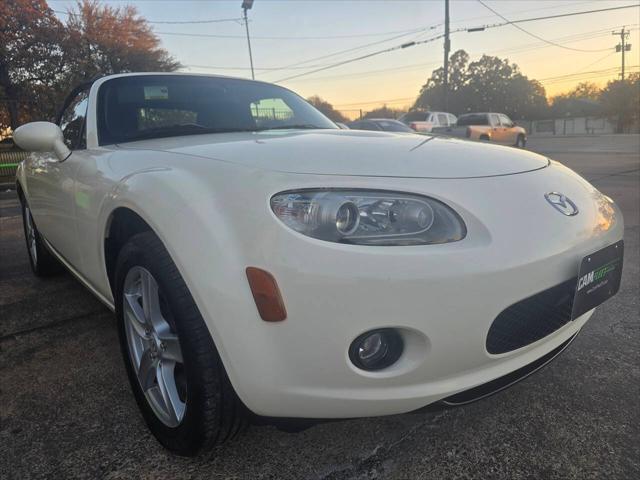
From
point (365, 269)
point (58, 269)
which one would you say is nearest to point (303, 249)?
point (365, 269)

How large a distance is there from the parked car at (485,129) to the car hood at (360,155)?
57.2 ft

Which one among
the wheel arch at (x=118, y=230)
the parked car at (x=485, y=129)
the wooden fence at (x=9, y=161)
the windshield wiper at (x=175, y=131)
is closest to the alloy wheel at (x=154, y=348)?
the wheel arch at (x=118, y=230)

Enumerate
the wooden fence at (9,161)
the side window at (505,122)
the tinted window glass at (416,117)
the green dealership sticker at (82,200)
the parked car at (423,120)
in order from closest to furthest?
1. the green dealership sticker at (82,200)
2. the wooden fence at (9,161)
3. the parked car at (423,120)
4. the tinted window glass at (416,117)
5. the side window at (505,122)

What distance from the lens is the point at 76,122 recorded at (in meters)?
2.84

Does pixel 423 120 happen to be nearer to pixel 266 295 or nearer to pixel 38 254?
pixel 38 254

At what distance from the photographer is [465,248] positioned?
4.32 feet

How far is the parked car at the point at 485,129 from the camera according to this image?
1908 centimetres

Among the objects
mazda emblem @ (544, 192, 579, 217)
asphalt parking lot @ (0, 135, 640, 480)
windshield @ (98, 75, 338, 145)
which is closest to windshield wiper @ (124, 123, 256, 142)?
windshield @ (98, 75, 338, 145)

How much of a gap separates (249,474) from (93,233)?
1158mm

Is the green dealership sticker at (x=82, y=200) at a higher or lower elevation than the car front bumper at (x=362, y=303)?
higher

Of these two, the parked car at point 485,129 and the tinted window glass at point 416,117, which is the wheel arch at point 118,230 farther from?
the tinted window glass at point 416,117

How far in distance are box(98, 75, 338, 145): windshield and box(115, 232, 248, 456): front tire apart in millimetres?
952

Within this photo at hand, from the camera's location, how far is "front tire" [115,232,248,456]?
1392 millimetres

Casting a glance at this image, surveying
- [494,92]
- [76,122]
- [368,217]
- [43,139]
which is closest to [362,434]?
[368,217]
